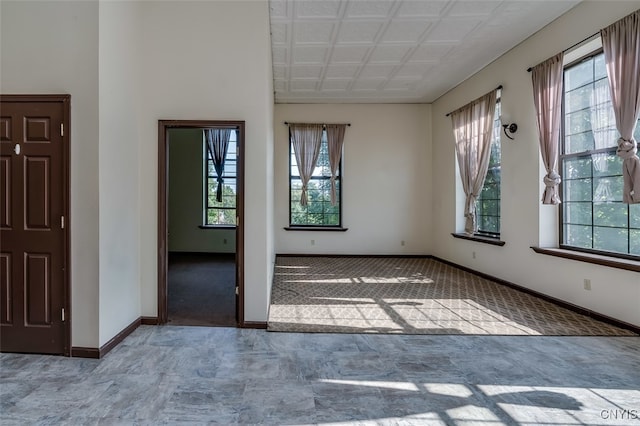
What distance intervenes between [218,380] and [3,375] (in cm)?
152

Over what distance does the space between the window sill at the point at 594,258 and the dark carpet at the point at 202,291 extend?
3.77 m

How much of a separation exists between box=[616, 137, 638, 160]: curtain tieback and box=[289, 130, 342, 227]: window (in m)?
4.65

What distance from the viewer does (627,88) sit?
115 inches

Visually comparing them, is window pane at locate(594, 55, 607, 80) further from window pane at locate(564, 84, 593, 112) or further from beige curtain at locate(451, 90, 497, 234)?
beige curtain at locate(451, 90, 497, 234)

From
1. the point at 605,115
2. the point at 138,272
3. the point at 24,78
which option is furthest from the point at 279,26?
the point at 605,115

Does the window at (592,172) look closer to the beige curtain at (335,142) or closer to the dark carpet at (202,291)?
the beige curtain at (335,142)

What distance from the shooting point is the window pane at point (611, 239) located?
3219 millimetres

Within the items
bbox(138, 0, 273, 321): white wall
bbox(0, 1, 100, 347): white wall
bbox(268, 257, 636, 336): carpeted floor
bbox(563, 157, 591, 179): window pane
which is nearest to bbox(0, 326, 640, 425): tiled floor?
bbox(268, 257, 636, 336): carpeted floor

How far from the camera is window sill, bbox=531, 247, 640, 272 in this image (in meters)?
2.97

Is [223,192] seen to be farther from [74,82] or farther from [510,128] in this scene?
[510,128]

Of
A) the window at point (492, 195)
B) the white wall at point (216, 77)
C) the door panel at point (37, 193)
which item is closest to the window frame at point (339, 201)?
the window at point (492, 195)

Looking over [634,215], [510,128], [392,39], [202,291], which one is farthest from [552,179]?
[202,291]

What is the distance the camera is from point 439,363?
8.01 feet

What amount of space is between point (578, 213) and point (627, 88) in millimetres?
1419
